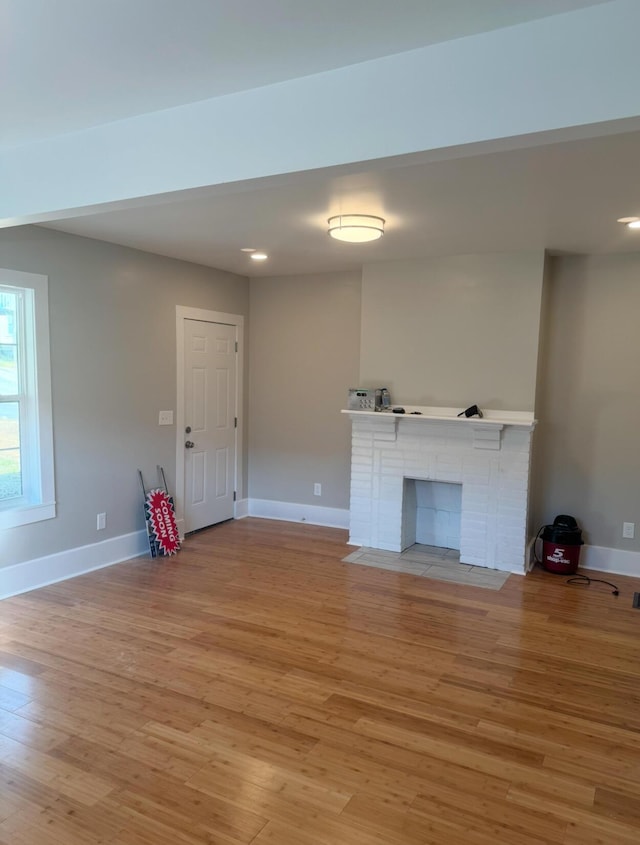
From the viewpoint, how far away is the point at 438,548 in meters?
5.25

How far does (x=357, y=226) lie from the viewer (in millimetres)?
3555

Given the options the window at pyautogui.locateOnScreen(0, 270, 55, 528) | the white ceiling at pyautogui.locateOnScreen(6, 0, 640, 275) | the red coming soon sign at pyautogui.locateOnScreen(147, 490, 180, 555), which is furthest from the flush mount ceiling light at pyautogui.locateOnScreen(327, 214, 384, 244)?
the red coming soon sign at pyautogui.locateOnScreen(147, 490, 180, 555)

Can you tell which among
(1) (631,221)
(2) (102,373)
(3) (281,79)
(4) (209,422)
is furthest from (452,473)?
(3) (281,79)

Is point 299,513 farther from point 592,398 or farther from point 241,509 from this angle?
point 592,398

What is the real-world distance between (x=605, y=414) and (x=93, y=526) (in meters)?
4.09

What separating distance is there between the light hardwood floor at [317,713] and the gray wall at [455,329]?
5.20ft

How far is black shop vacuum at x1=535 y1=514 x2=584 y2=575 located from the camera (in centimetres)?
463

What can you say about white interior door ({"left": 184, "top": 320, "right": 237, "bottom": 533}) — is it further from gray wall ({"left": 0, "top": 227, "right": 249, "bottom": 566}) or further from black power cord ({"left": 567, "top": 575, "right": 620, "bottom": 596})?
black power cord ({"left": 567, "top": 575, "right": 620, "bottom": 596})

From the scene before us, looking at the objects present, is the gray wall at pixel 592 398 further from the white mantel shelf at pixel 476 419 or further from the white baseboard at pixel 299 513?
the white baseboard at pixel 299 513

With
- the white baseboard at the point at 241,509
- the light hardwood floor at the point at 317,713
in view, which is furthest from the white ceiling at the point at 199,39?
the white baseboard at the point at 241,509

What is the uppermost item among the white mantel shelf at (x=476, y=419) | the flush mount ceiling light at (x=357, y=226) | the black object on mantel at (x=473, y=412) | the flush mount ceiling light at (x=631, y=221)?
the flush mount ceiling light at (x=631, y=221)

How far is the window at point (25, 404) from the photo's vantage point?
3.97m

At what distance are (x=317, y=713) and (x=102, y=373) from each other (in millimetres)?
2994

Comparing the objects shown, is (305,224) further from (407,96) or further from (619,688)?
(619,688)
